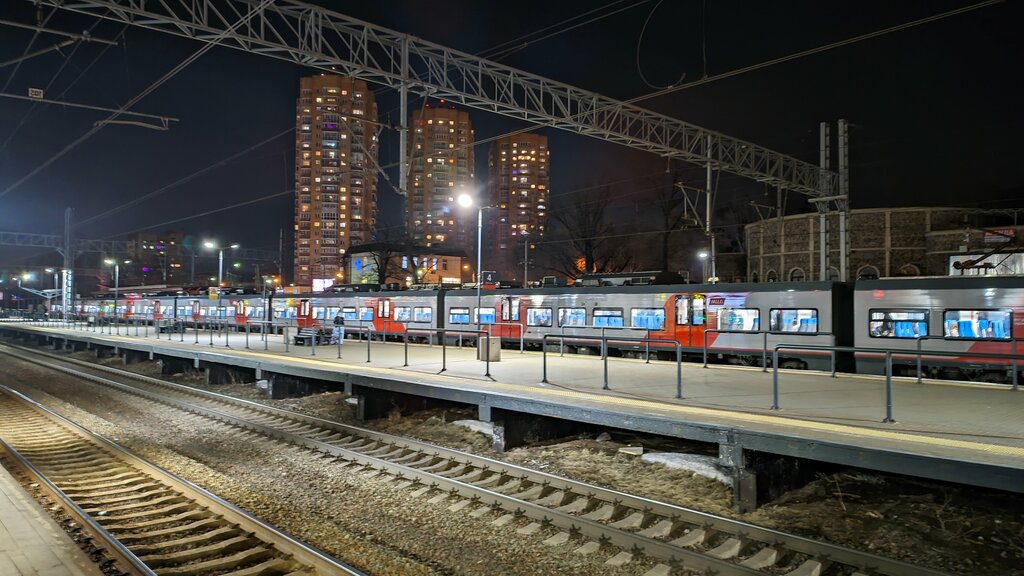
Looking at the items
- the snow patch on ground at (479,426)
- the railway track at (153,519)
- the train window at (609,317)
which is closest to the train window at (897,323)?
the train window at (609,317)

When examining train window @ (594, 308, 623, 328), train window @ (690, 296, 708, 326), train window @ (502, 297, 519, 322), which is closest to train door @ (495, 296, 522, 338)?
train window @ (502, 297, 519, 322)

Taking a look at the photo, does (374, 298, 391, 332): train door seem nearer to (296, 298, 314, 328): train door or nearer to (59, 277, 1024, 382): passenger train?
(59, 277, 1024, 382): passenger train

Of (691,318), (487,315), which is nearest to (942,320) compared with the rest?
(691,318)

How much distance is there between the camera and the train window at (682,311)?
21.2 m

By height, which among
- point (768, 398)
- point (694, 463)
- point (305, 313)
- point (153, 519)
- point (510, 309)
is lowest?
point (153, 519)

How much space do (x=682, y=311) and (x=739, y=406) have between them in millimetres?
12220

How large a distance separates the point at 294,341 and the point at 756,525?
1989 cm

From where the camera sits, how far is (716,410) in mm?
9062

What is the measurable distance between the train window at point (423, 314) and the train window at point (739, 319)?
1401 cm

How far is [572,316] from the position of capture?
24.4 meters

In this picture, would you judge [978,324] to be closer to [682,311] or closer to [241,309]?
[682,311]

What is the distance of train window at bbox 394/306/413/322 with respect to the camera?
31.1 meters

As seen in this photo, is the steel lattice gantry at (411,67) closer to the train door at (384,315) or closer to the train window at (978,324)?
the train window at (978,324)

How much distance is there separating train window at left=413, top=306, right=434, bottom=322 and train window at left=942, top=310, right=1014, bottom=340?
2004 cm
